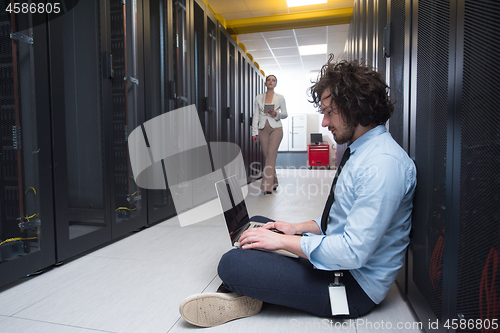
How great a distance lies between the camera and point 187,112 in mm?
3256

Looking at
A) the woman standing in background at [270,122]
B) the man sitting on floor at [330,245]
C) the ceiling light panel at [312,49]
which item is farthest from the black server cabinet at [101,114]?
the ceiling light panel at [312,49]

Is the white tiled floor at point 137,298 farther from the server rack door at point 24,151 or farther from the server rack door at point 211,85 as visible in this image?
the server rack door at point 211,85

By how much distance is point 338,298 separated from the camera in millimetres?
1010

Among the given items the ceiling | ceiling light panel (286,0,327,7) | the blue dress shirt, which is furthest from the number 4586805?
ceiling light panel (286,0,327,7)

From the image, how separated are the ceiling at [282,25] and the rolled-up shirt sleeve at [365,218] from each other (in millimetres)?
4074

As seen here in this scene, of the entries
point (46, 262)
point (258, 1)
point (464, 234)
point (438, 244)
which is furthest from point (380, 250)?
point (258, 1)

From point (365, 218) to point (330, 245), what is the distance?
0.44 feet

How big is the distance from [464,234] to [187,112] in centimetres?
289

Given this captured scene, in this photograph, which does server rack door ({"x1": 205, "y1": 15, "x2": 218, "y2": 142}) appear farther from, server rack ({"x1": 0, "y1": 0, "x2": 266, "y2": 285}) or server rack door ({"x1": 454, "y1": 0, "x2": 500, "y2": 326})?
server rack door ({"x1": 454, "y1": 0, "x2": 500, "y2": 326})

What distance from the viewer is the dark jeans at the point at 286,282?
1.03 meters

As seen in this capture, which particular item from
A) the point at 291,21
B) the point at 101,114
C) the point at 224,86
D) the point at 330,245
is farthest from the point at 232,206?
the point at 291,21

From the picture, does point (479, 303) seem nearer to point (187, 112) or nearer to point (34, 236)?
point (34, 236)

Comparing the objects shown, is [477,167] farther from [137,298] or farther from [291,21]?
[291,21]

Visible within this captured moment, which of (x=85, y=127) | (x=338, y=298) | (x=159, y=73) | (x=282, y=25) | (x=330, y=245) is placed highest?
(x=282, y=25)
